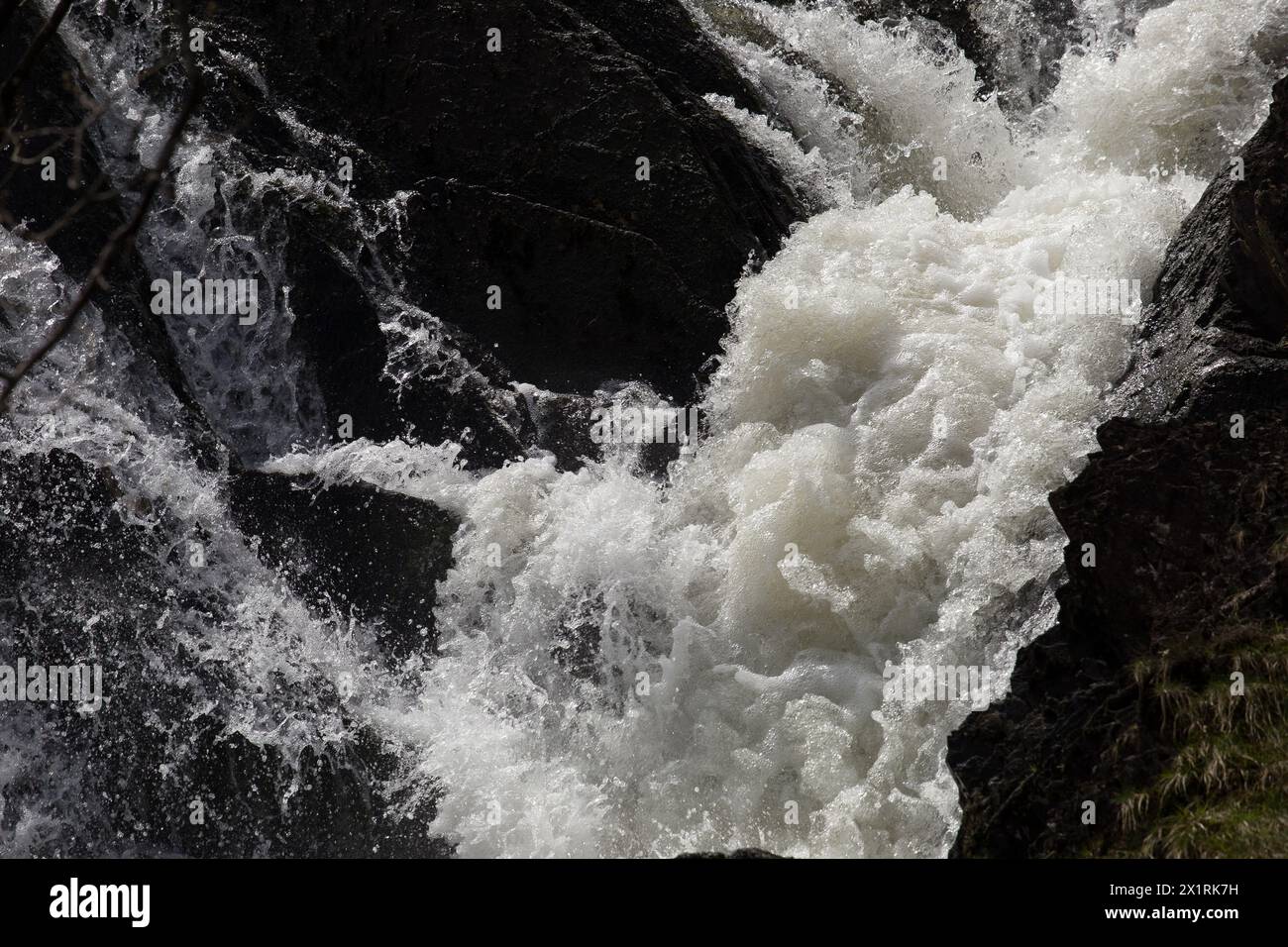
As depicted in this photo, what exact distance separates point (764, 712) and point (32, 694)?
395 cm

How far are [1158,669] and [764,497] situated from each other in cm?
271

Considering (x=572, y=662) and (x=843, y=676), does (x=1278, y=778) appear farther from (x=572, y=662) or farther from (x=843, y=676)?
(x=572, y=662)

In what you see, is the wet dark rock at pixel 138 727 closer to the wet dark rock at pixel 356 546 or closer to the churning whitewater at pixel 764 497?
the churning whitewater at pixel 764 497

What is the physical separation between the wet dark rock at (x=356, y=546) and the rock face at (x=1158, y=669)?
3385mm

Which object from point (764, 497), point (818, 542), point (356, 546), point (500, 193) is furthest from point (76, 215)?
point (818, 542)

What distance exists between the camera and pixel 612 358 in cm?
829

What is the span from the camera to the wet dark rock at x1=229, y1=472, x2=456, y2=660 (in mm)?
7359

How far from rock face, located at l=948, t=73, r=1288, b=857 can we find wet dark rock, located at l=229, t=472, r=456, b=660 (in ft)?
11.1

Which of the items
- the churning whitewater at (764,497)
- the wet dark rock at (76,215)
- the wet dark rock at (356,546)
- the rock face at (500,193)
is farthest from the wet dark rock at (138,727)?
the rock face at (500,193)

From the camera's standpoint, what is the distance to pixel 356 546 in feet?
24.8

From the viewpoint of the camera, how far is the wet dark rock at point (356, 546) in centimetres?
736

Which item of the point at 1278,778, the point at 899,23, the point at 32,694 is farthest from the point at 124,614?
the point at 899,23

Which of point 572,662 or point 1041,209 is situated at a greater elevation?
point 1041,209

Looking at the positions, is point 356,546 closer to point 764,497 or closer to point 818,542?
point 764,497
